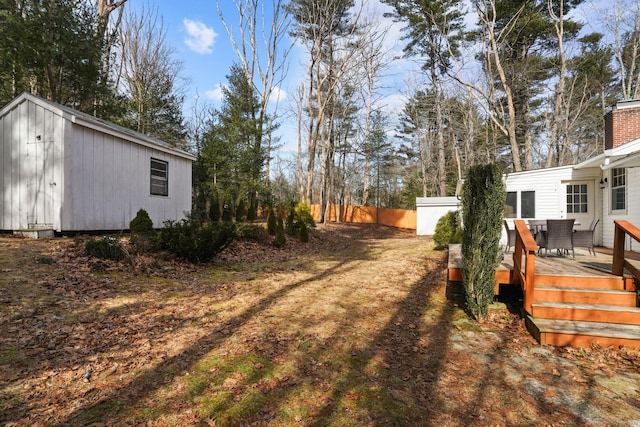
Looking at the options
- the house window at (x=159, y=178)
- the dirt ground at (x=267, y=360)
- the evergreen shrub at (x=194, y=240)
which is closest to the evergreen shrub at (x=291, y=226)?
the house window at (x=159, y=178)

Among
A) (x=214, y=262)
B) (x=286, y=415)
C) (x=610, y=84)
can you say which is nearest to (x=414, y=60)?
(x=610, y=84)

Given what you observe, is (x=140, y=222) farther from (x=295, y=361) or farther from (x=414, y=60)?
(x=414, y=60)

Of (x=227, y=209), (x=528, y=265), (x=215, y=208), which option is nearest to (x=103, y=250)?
(x=528, y=265)

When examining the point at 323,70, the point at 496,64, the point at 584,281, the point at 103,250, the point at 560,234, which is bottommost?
the point at 584,281

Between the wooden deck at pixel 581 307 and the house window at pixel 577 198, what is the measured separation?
5733mm

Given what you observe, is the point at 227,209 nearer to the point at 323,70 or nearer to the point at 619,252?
the point at 323,70

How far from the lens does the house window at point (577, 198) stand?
9547 mm

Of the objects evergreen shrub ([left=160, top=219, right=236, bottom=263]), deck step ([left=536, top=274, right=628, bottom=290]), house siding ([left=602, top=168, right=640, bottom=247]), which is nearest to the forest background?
house siding ([left=602, top=168, right=640, bottom=247])

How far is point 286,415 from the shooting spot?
2277mm

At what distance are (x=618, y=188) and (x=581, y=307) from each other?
6230mm

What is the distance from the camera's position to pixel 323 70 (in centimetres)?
2089

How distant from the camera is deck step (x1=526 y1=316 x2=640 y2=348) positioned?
348 centimetres

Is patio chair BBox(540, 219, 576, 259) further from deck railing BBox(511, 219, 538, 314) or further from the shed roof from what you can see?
the shed roof

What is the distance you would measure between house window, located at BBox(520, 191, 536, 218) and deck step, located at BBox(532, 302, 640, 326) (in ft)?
24.0
